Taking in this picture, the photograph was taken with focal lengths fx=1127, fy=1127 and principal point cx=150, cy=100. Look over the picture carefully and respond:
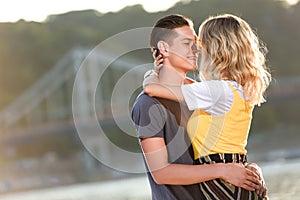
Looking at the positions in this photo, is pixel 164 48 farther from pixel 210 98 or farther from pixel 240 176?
pixel 240 176

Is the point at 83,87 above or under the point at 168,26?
under

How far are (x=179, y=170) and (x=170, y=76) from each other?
0.23 metres

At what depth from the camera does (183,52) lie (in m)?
2.29

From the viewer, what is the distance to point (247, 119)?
89.7 inches

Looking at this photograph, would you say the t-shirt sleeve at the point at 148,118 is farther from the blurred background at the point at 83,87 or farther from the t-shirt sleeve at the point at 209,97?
the blurred background at the point at 83,87

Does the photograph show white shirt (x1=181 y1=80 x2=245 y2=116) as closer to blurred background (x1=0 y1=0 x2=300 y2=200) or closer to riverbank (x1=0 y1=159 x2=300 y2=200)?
riverbank (x1=0 y1=159 x2=300 y2=200)

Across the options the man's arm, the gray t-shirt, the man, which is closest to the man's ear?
the man

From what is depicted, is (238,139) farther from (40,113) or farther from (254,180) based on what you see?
(40,113)

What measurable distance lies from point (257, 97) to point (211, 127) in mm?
121

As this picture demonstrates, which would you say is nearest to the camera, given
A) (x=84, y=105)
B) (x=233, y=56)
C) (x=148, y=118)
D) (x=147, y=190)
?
(x=148, y=118)

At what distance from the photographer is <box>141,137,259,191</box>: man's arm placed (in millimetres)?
2174

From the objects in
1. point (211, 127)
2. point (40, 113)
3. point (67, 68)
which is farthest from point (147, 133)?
point (67, 68)

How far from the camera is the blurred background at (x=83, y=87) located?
28.6 metres

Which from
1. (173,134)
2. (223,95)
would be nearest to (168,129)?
(173,134)
